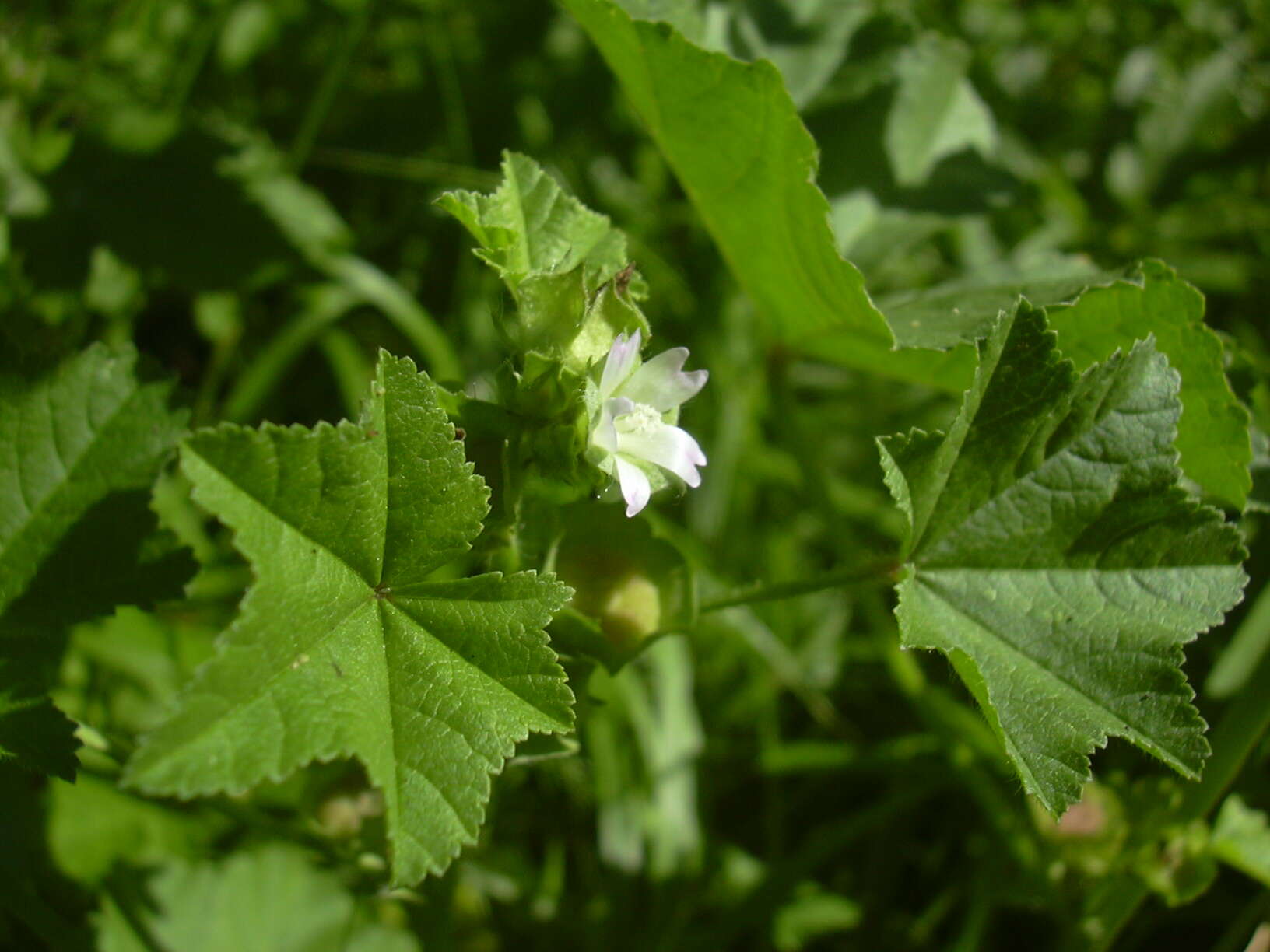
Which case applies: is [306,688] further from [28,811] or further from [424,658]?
[28,811]

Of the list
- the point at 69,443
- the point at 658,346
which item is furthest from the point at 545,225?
the point at 658,346

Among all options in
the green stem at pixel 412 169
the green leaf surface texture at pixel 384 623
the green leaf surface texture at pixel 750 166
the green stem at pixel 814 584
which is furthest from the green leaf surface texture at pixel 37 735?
the green stem at pixel 412 169

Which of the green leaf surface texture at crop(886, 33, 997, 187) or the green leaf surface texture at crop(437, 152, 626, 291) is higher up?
the green leaf surface texture at crop(437, 152, 626, 291)

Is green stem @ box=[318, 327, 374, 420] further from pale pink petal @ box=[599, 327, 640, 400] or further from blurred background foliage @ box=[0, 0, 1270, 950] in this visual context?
pale pink petal @ box=[599, 327, 640, 400]

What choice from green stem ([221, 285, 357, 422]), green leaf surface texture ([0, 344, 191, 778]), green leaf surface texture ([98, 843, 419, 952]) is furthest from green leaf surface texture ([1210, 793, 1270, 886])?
green stem ([221, 285, 357, 422])

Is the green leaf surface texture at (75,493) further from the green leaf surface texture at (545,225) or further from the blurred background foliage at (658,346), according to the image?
the green leaf surface texture at (545,225)

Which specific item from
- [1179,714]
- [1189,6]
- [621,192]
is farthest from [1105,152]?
[1179,714]
